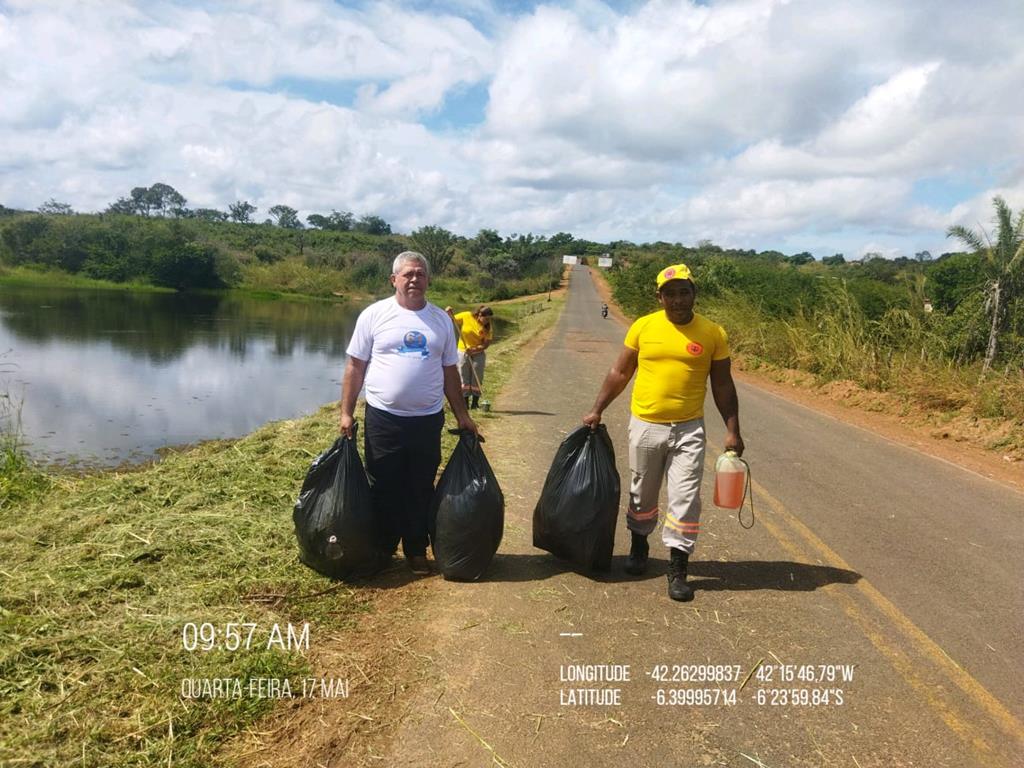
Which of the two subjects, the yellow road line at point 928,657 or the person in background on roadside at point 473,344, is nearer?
the yellow road line at point 928,657

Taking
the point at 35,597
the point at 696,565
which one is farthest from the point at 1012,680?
the point at 35,597

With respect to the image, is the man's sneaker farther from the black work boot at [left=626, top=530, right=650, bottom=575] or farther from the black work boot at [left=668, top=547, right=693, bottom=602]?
the black work boot at [left=668, top=547, right=693, bottom=602]

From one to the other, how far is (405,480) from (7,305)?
44.6 metres

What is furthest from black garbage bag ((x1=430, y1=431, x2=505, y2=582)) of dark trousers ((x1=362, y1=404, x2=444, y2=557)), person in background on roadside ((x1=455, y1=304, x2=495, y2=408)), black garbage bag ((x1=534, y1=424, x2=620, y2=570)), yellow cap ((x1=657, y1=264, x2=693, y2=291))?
person in background on roadside ((x1=455, y1=304, x2=495, y2=408))

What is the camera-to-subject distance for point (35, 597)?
362 cm

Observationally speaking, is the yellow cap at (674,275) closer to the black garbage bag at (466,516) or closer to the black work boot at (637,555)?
the black garbage bag at (466,516)

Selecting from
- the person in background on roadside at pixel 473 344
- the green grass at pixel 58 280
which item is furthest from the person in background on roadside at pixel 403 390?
the green grass at pixel 58 280

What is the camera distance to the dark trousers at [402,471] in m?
4.15

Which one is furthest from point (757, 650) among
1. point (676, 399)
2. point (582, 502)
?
point (676, 399)

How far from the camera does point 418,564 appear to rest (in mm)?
4438

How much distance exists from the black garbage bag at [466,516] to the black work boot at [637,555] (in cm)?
89

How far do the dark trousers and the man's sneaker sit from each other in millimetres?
28

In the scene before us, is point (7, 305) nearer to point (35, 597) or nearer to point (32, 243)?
point (32, 243)

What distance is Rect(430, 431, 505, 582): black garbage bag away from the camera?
4188 mm
